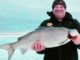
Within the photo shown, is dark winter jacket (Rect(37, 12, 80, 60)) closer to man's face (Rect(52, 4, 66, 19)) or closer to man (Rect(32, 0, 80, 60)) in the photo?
man (Rect(32, 0, 80, 60))

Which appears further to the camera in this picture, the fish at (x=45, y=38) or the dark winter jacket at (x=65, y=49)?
the dark winter jacket at (x=65, y=49)

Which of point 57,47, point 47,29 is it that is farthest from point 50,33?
point 57,47

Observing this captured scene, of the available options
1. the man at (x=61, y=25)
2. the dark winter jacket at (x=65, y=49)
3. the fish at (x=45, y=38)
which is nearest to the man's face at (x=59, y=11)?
the man at (x=61, y=25)

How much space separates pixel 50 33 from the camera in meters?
6.89

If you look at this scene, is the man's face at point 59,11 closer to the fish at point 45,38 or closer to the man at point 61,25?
the man at point 61,25

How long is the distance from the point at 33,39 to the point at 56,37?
0.39 m

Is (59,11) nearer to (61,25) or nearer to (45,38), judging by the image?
(61,25)

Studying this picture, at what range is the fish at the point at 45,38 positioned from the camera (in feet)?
22.2

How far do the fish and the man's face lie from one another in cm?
44

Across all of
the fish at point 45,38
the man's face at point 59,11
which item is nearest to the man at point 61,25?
the man's face at point 59,11

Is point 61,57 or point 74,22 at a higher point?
point 74,22

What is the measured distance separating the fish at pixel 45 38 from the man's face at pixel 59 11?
44 centimetres

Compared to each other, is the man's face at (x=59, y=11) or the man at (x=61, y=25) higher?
the man's face at (x=59, y=11)

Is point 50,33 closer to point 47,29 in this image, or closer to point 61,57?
point 47,29
